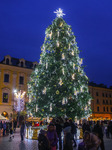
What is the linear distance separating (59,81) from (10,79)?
26466 mm

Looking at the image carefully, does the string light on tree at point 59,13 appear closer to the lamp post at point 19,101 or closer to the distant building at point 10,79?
the lamp post at point 19,101

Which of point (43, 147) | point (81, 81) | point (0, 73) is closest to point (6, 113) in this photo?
point (0, 73)

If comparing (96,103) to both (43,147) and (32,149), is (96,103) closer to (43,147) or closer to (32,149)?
(32,149)

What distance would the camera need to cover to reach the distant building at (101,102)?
204ft

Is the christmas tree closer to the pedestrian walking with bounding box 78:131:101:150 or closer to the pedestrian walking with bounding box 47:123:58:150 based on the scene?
the pedestrian walking with bounding box 47:123:58:150

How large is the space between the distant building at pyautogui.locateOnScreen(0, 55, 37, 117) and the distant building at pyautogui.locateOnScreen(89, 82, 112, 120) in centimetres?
2418

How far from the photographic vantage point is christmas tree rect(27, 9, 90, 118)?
64.4 feet

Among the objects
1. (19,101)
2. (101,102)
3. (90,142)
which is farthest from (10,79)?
(90,142)

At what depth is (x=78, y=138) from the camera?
18.0 meters

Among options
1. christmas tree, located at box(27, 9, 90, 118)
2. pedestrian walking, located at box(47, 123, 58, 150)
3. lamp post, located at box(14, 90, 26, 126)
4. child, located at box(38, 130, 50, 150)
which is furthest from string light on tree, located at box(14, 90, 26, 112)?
child, located at box(38, 130, 50, 150)

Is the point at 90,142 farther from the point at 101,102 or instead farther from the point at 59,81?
the point at 101,102

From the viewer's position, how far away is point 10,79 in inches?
1738

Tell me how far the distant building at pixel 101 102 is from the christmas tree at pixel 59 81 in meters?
41.7

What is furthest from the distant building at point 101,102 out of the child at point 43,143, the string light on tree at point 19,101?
the child at point 43,143
